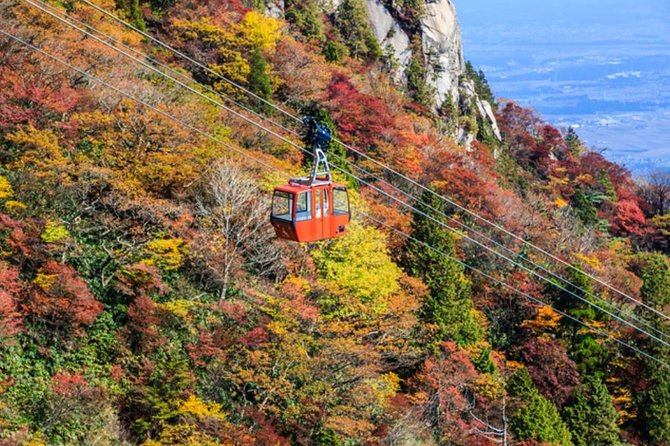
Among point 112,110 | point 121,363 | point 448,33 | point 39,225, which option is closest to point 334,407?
point 121,363

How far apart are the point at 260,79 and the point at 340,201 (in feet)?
83.9

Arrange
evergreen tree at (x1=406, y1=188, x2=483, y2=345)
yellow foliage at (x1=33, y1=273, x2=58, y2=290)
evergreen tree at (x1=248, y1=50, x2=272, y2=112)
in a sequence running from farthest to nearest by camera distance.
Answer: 1. evergreen tree at (x1=248, y1=50, x2=272, y2=112)
2. evergreen tree at (x1=406, y1=188, x2=483, y2=345)
3. yellow foliage at (x1=33, y1=273, x2=58, y2=290)

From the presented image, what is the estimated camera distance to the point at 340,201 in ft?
54.9

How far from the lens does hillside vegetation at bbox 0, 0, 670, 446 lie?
21.6 meters

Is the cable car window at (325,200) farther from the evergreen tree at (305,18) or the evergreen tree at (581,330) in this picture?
the evergreen tree at (305,18)

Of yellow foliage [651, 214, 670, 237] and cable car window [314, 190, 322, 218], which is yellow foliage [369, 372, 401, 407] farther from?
yellow foliage [651, 214, 670, 237]

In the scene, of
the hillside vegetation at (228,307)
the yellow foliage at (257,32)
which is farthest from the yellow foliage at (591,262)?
the yellow foliage at (257,32)

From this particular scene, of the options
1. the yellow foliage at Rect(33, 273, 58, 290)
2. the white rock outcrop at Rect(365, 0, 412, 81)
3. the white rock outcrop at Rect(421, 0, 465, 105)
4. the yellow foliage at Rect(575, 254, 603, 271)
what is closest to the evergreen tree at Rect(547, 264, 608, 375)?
the yellow foliage at Rect(575, 254, 603, 271)

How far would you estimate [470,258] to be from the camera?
3659 cm

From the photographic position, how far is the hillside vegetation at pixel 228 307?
2156cm

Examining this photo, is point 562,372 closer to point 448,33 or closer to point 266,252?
point 266,252

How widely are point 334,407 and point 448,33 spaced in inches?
1910

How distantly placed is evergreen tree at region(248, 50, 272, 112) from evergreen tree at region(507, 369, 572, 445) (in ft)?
69.0

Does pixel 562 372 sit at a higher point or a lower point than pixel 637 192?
lower
